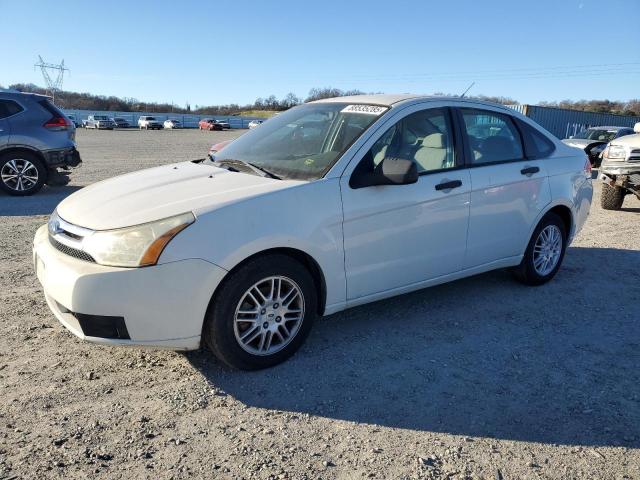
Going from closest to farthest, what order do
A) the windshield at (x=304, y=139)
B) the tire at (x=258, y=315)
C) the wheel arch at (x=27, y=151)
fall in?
the tire at (x=258, y=315), the windshield at (x=304, y=139), the wheel arch at (x=27, y=151)

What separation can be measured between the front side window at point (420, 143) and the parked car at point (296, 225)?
0.01m

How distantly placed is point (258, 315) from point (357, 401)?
781 millimetres

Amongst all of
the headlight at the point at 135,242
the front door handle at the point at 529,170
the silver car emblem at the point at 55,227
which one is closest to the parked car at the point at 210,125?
the front door handle at the point at 529,170

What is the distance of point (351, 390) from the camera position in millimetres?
3195

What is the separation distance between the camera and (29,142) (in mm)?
9461

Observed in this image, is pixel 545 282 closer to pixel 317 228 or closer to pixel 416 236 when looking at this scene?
pixel 416 236

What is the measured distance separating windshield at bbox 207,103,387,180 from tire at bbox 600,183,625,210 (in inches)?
→ 284

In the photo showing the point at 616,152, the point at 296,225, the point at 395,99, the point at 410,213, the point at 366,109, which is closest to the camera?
the point at 296,225

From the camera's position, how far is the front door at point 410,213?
11.8ft

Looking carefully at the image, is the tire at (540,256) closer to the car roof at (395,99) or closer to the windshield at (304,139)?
the car roof at (395,99)

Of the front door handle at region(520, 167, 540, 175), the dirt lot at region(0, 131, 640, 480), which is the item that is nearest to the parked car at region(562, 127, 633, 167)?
the front door handle at region(520, 167, 540, 175)

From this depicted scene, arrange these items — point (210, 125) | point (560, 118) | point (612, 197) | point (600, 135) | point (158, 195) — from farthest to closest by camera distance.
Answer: point (210, 125) → point (560, 118) → point (600, 135) → point (612, 197) → point (158, 195)

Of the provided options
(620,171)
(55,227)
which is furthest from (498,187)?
(620,171)

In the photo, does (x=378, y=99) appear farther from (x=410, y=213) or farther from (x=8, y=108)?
(x=8, y=108)
